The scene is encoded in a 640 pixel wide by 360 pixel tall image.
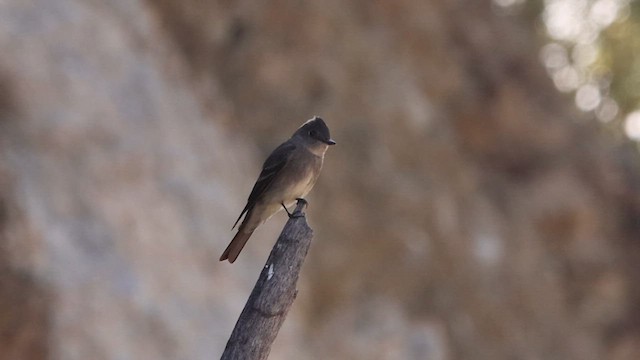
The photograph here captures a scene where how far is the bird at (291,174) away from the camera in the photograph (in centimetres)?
765

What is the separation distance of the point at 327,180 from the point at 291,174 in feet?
19.8

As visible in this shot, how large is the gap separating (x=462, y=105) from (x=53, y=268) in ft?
22.1

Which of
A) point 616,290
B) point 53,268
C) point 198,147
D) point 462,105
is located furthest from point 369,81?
point 53,268

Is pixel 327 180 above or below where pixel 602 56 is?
below

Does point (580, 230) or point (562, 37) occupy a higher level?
point (562, 37)

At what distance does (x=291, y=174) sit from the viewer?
7.65 meters

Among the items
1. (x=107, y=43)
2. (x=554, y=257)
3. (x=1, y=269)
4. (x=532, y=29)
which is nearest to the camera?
(x=1, y=269)

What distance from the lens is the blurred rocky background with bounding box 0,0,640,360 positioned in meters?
10.9

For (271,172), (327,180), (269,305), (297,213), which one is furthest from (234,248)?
(327,180)

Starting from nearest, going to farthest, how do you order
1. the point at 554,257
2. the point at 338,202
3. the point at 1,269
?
the point at 1,269
the point at 338,202
the point at 554,257

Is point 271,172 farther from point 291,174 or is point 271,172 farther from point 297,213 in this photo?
point 297,213

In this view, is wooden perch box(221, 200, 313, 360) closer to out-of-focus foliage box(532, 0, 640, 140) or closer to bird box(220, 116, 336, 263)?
bird box(220, 116, 336, 263)

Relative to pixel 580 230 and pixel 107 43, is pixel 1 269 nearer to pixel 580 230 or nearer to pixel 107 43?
pixel 107 43

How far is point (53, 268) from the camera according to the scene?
33.6 feet
